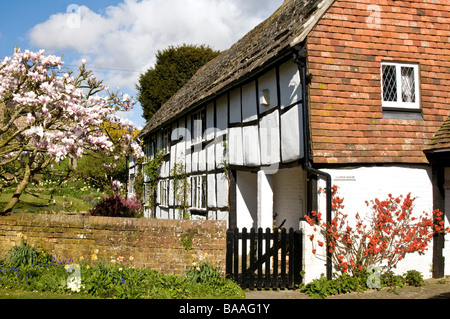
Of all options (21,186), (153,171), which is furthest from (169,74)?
(21,186)

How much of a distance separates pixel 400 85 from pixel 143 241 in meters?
6.28

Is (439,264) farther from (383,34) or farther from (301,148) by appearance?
(383,34)

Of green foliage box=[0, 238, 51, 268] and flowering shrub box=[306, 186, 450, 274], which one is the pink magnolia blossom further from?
flowering shrub box=[306, 186, 450, 274]

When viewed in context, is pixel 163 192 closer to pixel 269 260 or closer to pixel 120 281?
pixel 269 260

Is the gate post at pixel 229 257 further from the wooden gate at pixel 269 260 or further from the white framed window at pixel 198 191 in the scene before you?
the white framed window at pixel 198 191

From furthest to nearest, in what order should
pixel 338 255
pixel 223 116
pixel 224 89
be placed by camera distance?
1. pixel 223 116
2. pixel 224 89
3. pixel 338 255

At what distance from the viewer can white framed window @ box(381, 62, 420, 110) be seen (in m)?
9.62

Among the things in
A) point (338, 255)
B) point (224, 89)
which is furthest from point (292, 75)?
point (338, 255)

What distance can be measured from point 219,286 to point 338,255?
250 centimetres

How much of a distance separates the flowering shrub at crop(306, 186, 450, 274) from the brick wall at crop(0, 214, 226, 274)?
2.02 metres

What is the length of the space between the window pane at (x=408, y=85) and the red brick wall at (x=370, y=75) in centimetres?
20

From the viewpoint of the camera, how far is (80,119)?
7875 mm

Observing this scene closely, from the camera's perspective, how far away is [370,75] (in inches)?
371

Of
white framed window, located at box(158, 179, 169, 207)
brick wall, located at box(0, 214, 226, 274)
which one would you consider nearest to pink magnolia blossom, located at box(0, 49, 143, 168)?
brick wall, located at box(0, 214, 226, 274)
